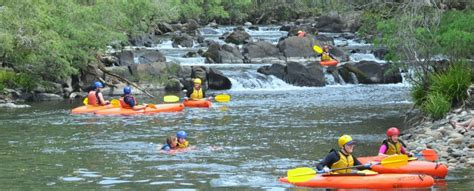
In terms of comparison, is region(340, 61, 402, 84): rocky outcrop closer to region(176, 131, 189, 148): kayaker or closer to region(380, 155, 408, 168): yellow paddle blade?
region(176, 131, 189, 148): kayaker

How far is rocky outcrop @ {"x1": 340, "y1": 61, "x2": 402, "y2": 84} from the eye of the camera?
3753cm

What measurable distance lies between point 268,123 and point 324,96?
9.02m

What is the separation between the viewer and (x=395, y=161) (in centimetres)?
1455

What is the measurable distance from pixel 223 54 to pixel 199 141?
913 inches

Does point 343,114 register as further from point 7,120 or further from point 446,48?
point 7,120

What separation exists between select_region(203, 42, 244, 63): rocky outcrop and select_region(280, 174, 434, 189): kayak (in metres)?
29.1

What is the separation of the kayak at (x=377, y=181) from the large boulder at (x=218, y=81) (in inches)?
898

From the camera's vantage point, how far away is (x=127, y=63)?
38.9 metres

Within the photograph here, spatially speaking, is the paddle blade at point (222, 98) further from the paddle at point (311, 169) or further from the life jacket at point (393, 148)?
the paddle at point (311, 169)

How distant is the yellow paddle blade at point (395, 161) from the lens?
47.6 feet

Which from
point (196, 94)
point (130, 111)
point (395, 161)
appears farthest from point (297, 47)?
point (395, 161)

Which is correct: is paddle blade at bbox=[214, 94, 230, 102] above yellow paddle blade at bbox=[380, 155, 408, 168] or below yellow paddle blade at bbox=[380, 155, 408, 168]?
above

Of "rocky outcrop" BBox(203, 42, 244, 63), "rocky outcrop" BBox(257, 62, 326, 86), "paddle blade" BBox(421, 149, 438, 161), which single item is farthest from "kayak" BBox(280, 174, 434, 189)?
"rocky outcrop" BBox(203, 42, 244, 63)

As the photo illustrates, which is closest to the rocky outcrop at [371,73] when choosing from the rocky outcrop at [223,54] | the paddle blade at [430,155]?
the rocky outcrop at [223,54]
